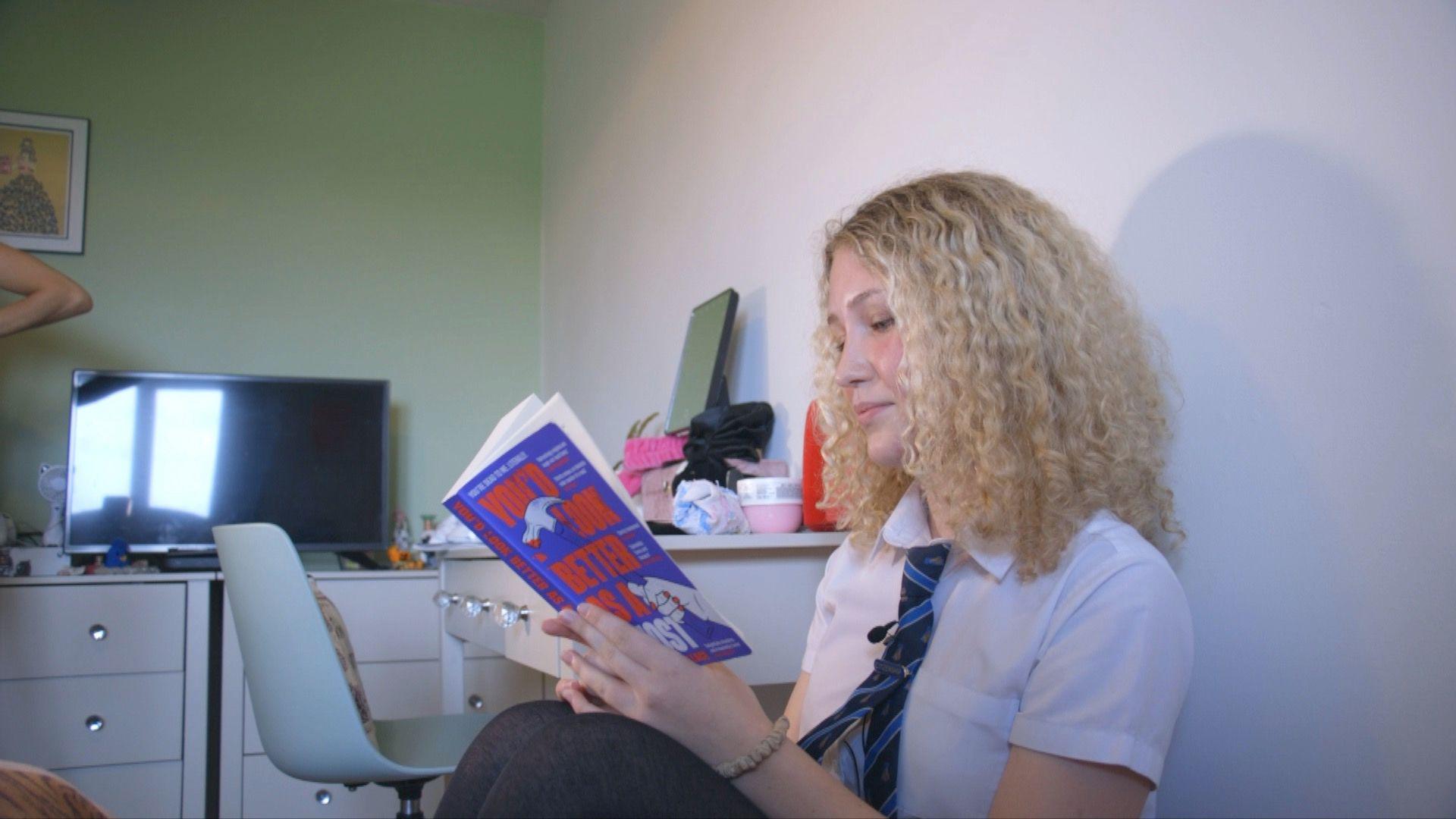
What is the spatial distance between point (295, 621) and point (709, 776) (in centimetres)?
106

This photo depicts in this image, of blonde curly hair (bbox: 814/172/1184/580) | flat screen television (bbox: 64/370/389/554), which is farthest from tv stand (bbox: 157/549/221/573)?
blonde curly hair (bbox: 814/172/1184/580)

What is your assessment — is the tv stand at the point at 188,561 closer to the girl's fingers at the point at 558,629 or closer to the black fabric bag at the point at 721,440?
the black fabric bag at the point at 721,440

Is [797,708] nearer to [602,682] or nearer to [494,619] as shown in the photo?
[602,682]

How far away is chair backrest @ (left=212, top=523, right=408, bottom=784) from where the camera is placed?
1650 millimetres

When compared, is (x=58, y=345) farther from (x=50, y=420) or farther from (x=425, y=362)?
(x=425, y=362)

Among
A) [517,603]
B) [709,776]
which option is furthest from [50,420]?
[709,776]

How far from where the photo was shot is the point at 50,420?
3.16 metres

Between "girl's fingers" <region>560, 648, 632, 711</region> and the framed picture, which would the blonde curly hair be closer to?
"girl's fingers" <region>560, 648, 632, 711</region>

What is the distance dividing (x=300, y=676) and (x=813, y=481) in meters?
0.85

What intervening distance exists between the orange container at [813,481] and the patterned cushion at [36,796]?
0.99 meters

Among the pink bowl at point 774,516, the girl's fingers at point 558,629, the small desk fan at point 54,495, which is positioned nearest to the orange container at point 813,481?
the pink bowl at point 774,516

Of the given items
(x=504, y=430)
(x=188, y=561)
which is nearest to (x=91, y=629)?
(x=188, y=561)

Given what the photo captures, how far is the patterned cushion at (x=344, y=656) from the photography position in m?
1.70

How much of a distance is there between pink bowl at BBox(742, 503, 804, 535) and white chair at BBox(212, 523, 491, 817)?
0.63 m
